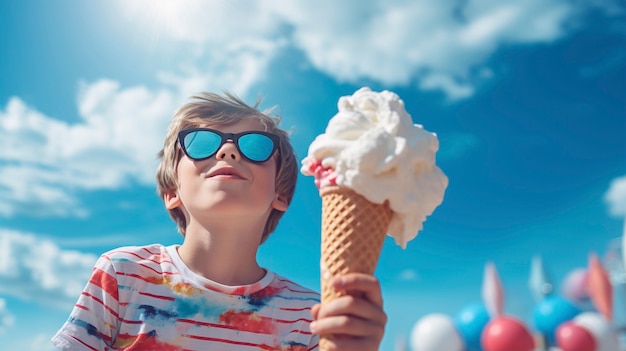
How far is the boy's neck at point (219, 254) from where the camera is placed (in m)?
2.27

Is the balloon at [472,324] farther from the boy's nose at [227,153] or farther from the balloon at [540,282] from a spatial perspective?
the boy's nose at [227,153]

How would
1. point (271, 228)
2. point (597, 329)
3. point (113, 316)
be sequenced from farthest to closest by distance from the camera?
1. point (597, 329)
2. point (271, 228)
3. point (113, 316)

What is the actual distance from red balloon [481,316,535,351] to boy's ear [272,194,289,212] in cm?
946

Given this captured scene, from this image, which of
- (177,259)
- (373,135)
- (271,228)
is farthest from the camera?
(271,228)

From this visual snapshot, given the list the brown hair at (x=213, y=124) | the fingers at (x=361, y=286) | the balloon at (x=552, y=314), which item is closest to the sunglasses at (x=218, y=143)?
the brown hair at (x=213, y=124)

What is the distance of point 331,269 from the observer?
173 cm

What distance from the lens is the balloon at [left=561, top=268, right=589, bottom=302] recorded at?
13.4 meters

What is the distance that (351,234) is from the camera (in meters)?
1.71

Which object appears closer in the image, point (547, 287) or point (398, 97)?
point (398, 97)

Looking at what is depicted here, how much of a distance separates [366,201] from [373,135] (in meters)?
0.22

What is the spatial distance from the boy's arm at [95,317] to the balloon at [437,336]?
11.0 metres

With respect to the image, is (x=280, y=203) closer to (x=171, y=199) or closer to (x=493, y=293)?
(x=171, y=199)

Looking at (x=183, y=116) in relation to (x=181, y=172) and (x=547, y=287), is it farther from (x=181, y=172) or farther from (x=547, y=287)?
(x=547, y=287)

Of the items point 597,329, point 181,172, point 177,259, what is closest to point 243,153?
point 181,172
